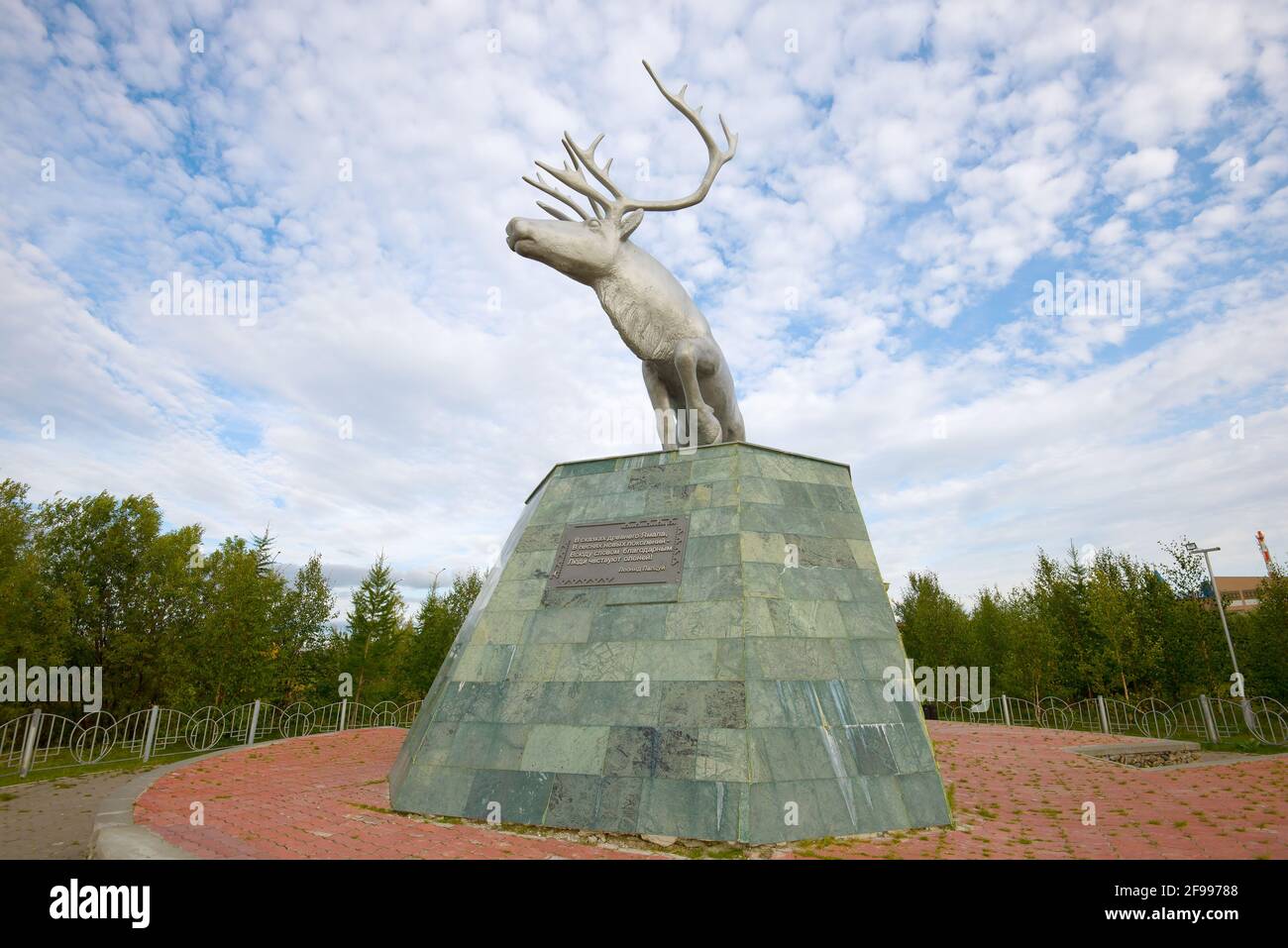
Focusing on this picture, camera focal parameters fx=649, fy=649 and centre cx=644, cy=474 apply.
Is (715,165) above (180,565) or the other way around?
above

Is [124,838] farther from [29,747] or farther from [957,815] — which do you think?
[29,747]

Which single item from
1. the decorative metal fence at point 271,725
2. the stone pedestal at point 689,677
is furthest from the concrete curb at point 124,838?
the decorative metal fence at point 271,725

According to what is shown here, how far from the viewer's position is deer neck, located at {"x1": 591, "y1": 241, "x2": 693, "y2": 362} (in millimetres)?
9305

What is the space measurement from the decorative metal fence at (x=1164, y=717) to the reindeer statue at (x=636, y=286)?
13.1 meters

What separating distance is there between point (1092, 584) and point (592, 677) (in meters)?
24.6

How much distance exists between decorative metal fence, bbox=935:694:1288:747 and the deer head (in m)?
15.0

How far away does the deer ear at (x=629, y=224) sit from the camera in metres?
9.52

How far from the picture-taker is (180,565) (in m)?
30.2

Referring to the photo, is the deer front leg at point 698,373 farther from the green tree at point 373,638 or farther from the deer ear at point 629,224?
the green tree at point 373,638

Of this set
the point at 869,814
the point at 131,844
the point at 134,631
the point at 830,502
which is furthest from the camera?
the point at 134,631

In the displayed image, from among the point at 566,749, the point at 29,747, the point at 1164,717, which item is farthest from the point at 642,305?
the point at 1164,717

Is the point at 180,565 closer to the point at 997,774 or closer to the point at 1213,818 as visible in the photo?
the point at 997,774

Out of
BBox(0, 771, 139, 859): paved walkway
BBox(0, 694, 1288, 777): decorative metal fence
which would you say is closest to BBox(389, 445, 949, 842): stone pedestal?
BBox(0, 771, 139, 859): paved walkway

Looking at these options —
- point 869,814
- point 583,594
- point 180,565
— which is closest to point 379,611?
point 180,565
